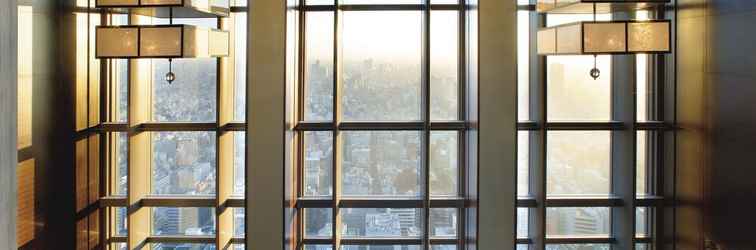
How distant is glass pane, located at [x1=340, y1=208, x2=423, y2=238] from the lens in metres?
6.69

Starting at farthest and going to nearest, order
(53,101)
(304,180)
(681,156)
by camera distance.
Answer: (304,180)
(681,156)
(53,101)

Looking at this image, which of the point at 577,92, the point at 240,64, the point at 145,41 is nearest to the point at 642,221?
the point at 577,92

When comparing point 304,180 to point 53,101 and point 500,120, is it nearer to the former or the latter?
point 500,120

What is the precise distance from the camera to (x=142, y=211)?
259 inches

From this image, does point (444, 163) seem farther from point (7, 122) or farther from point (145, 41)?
point (7, 122)

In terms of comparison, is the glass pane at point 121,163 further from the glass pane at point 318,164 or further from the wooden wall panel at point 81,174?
the glass pane at point 318,164

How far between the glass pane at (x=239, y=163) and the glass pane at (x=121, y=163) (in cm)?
126

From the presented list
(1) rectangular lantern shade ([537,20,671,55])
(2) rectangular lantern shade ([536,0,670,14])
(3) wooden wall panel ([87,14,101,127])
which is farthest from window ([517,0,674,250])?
(3) wooden wall panel ([87,14,101,127])

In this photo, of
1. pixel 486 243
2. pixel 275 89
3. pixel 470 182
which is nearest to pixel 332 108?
pixel 275 89

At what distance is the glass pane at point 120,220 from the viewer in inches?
261

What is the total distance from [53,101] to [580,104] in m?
5.82

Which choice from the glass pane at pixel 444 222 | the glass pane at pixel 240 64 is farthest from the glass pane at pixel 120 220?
the glass pane at pixel 444 222

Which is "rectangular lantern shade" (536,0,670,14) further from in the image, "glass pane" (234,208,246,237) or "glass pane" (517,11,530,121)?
"glass pane" (234,208,246,237)

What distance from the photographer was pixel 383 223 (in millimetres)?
6711
